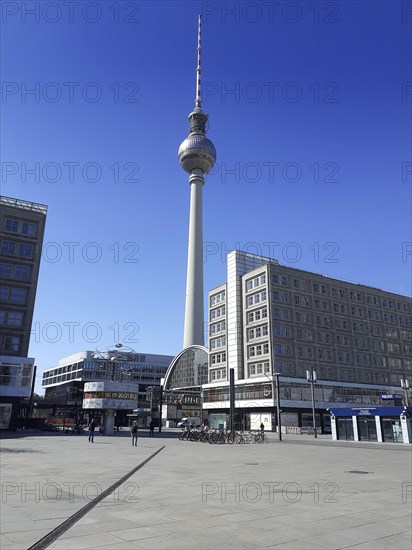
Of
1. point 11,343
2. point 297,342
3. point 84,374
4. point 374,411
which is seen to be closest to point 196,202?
point 297,342

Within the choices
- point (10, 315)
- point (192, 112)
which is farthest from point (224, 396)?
point (192, 112)

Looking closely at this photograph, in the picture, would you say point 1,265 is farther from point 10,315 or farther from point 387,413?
point 387,413

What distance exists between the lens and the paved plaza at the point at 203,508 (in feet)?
26.1

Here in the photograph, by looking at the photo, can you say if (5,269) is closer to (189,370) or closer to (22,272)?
(22,272)

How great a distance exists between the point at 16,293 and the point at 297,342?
4668cm

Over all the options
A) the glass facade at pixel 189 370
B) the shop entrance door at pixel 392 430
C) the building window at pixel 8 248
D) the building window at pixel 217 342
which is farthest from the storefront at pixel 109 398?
the glass facade at pixel 189 370

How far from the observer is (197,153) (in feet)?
408

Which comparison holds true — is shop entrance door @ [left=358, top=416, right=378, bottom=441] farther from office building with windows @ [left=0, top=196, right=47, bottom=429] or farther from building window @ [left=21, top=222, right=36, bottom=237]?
building window @ [left=21, top=222, right=36, bottom=237]

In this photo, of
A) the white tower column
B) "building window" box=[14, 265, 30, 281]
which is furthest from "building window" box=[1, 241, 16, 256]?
the white tower column

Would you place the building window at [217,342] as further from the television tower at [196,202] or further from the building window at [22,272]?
the building window at [22,272]

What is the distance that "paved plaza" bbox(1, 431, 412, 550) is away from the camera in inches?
313

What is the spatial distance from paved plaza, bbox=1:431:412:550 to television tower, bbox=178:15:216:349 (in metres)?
92.8

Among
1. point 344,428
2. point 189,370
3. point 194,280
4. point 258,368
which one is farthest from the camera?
point 194,280

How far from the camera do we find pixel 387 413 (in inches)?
1572
